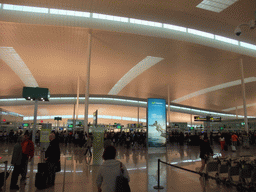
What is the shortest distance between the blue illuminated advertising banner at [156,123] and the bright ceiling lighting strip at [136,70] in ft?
22.5

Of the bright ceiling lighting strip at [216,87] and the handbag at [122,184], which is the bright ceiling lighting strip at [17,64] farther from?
the bright ceiling lighting strip at [216,87]

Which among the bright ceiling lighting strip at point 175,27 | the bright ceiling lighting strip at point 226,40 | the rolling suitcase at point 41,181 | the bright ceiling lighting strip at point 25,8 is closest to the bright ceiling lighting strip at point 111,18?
the bright ceiling lighting strip at point 175,27

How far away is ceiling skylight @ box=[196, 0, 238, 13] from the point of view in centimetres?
1127

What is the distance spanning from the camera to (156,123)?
12844 millimetres

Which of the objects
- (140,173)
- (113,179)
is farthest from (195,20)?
(113,179)

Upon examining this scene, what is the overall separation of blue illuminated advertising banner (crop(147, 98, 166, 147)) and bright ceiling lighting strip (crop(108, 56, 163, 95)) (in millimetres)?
6873

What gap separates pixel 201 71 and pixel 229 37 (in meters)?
5.96

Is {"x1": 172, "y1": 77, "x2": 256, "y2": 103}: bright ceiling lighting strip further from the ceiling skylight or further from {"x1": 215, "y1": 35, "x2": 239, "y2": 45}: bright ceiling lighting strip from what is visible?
the ceiling skylight

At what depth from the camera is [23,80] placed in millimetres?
24406

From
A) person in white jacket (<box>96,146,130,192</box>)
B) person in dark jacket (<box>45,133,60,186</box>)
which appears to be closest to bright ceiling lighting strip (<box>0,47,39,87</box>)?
person in dark jacket (<box>45,133,60,186</box>)

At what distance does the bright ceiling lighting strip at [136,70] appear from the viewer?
19352 mm

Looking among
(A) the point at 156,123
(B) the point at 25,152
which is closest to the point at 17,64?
(A) the point at 156,123

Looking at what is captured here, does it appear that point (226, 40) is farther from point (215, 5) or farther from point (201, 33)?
point (215, 5)

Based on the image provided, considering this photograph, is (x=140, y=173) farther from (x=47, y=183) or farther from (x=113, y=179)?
(x=113, y=179)
